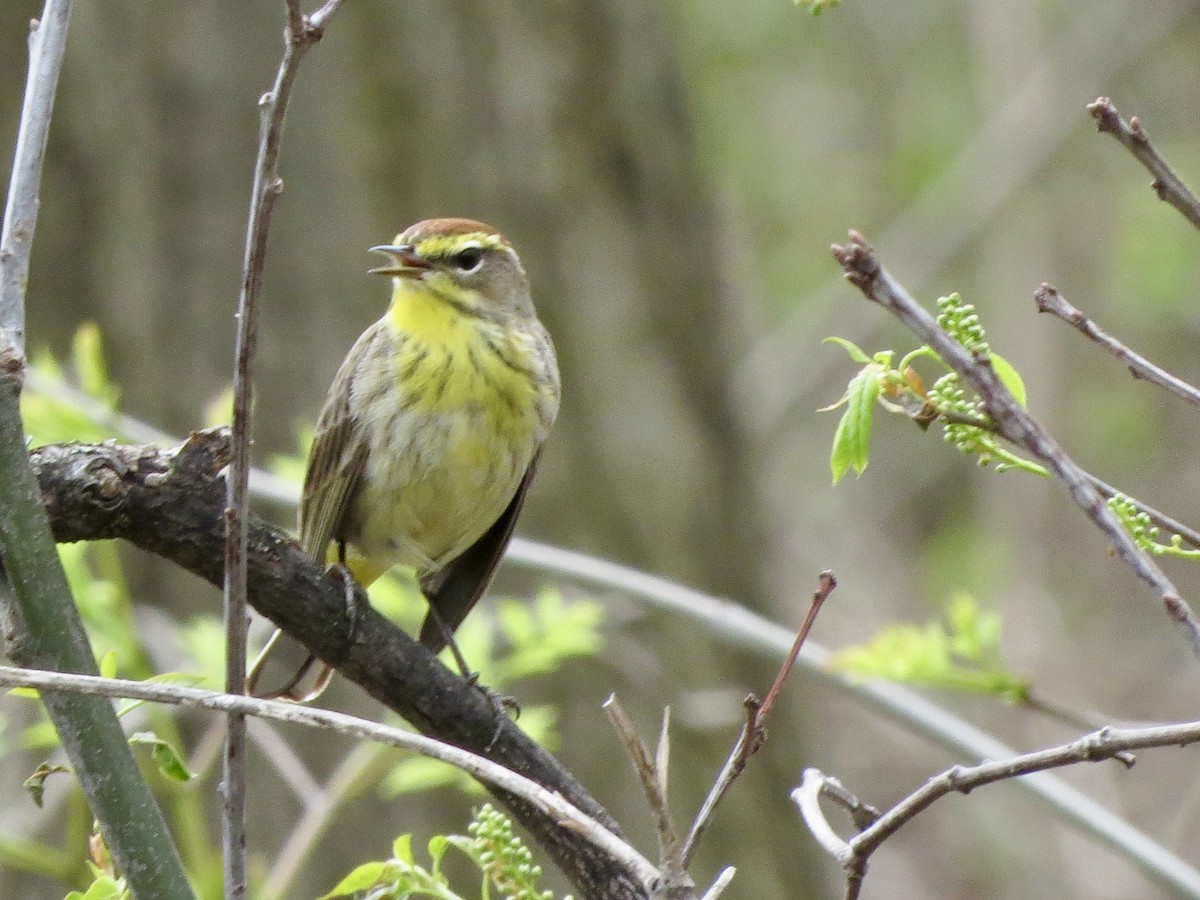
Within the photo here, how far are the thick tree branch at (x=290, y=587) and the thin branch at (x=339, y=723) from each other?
0.29 m

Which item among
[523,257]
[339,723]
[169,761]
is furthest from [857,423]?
[523,257]

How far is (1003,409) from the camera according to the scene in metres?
1.37

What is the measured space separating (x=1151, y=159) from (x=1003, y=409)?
0.33 metres

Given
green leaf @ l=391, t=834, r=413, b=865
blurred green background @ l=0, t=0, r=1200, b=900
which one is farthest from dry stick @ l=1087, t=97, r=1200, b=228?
blurred green background @ l=0, t=0, r=1200, b=900

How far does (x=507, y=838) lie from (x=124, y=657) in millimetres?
1741

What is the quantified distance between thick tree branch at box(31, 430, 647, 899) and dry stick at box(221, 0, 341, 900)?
174mm

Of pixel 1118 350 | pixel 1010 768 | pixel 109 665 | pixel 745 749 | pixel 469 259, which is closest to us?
pixel 1010 768

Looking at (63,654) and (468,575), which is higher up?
(63,654)

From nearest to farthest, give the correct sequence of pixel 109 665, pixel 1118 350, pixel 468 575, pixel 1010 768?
1. pixel 1010 768
2. pixel 1118 350
3. pixel 109 665
4. pixel 468 575

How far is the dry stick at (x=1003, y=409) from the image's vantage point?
1.30 metres

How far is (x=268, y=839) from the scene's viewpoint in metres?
5.06

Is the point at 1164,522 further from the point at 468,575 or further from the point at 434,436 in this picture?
the point at 468,575

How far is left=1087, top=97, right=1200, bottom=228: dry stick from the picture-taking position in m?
1.47

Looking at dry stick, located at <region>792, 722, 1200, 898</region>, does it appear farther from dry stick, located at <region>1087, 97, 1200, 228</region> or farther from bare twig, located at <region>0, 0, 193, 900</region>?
bare twig, located at <region>0, 0, 193, 900</region>
